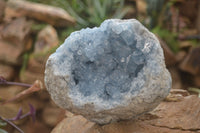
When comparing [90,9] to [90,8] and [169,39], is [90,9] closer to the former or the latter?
[90,8]

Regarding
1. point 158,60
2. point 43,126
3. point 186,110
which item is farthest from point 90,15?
point 158,60

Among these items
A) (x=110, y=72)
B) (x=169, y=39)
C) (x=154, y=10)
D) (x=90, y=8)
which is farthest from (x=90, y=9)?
(x=110, y=72)

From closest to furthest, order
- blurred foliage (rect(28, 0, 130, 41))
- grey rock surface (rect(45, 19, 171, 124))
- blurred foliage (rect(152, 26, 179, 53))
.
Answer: grey rock surface (rect(45, 19, 171, 124)), blurred foliage (rect(152, 26, 179, 53)), blurred foliage (rect(28, 0, 130, 41))

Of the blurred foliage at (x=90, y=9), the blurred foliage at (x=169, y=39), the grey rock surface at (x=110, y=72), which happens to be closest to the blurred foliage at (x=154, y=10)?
the blurred foliage at (x=169, y=39)

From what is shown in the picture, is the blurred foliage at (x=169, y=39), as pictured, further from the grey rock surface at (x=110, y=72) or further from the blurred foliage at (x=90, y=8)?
the grey rock surface at (x=110, y=72)

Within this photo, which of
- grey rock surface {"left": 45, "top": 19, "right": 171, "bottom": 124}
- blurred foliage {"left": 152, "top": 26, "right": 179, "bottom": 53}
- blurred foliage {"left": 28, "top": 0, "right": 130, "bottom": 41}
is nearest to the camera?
grey rock surface {"left": 45, "top": 19, "right": 171, "bottom": 124}

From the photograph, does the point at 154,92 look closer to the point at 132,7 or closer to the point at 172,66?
the point at 172,66

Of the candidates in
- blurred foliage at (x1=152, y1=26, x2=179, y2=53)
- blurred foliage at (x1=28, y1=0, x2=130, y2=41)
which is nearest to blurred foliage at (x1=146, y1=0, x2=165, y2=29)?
blurred foliage at (x1=152, y1=26, x2=179, y2=53)

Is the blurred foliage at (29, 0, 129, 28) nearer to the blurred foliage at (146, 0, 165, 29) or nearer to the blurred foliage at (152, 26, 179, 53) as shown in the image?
the blurred foliage at (146, 0, 165, 29)

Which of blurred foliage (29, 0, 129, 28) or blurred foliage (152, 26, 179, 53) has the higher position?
blurred foliage (29, 0, 129, 28)
